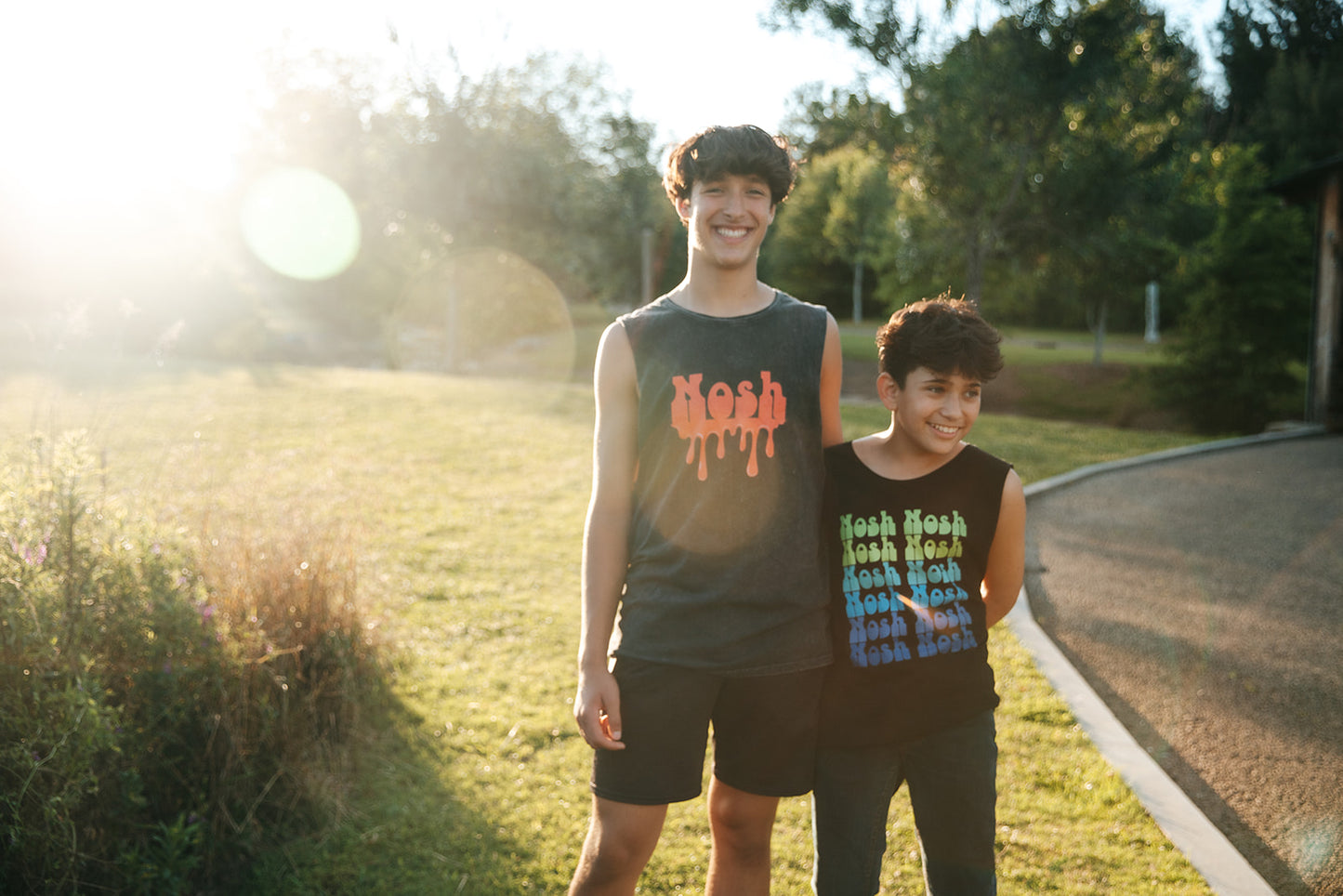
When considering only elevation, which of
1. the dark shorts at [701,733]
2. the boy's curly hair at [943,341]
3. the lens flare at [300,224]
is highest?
the lens flare at [300,224]

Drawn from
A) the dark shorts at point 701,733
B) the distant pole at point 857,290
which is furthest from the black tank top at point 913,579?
the distant pole at point 857,290

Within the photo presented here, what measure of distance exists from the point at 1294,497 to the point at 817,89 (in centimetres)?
→ 4286

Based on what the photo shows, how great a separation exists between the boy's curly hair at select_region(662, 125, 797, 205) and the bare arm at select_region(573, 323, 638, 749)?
391mm

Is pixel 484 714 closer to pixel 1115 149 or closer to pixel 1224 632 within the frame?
pixel 1224 632

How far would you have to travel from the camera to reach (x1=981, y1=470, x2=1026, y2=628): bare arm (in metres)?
2.22

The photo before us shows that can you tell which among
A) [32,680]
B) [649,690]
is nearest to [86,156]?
[32,680]

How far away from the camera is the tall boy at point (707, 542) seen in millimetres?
1996

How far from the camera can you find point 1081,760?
386 centimetres

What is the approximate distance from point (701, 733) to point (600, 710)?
224mm

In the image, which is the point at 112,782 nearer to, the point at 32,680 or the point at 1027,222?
the point at 32,680

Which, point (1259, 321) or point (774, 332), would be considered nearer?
point (774, 332)

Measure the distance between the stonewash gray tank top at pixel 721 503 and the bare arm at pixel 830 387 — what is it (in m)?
0.09

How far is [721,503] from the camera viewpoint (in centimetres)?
204

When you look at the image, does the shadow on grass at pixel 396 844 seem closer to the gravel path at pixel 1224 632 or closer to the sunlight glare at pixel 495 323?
the gravel path at pixel 1224 632
